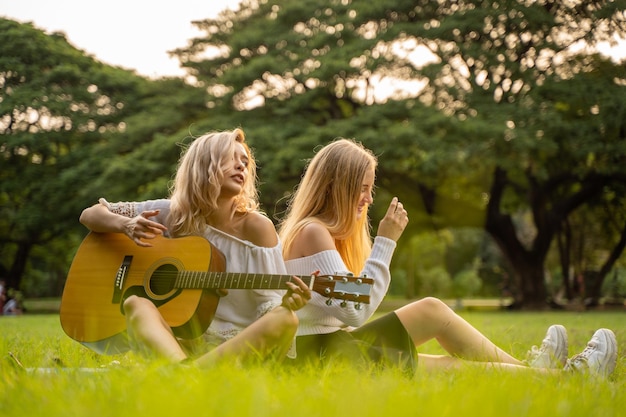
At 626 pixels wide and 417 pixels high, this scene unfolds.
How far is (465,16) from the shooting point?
15469 millimetres

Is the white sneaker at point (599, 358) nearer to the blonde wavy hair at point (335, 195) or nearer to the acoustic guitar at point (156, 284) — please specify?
the acoustic guitar at point (156, 284)

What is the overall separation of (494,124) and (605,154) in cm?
286

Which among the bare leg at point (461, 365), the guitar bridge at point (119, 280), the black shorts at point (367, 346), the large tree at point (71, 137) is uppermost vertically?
the large tree at point (71, 137)

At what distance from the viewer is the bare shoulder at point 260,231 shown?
3.15m

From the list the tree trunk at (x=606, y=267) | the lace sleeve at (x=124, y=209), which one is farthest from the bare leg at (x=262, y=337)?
the tree trunk at (x=606, y=267)

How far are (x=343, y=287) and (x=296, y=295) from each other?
0.21 m

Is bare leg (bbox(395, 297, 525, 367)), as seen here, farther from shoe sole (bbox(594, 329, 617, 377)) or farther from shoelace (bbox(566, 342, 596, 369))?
shoe sole (bbox(594, 329, 617, 377))

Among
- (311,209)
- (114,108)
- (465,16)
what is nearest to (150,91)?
(114,108)

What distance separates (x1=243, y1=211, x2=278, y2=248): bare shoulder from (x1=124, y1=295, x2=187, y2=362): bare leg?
0.52m

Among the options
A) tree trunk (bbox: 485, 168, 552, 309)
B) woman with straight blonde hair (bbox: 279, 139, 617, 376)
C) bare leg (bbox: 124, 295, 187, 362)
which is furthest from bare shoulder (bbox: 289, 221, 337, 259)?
tree trunk (bbox: 485, 168, 552, 309)

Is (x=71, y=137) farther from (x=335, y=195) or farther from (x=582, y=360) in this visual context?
(x=582, y=360)

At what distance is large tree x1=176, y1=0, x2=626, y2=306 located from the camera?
1453 centimetres

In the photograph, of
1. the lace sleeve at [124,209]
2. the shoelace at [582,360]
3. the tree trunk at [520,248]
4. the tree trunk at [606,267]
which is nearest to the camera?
the shoelace at [582,360]

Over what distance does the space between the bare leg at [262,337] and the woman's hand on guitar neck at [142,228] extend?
27.0 inches
